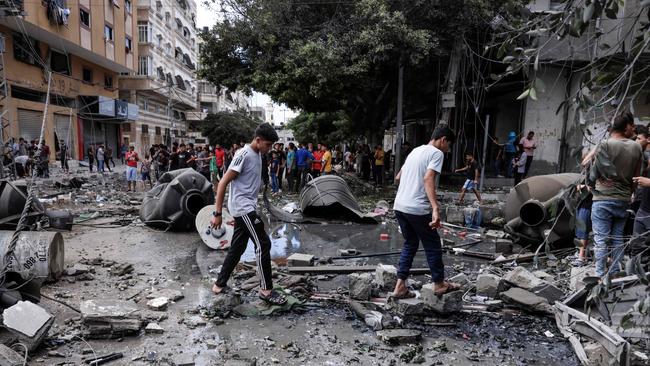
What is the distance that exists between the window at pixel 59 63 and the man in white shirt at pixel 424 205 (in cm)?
2575

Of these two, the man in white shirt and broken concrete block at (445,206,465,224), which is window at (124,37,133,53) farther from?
the man in white shirt

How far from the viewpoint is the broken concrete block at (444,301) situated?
3.99 meters

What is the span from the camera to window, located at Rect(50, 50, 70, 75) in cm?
2320

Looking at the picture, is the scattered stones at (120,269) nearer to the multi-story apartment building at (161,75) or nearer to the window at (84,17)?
the window at (84,17)

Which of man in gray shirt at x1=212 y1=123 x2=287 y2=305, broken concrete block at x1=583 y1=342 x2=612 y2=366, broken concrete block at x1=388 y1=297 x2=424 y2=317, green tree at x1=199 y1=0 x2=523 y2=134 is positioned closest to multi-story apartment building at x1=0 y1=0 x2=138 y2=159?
green tree at x1=199 y1=0 x2=523 y2=134

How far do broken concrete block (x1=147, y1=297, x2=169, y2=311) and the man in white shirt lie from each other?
237 cm

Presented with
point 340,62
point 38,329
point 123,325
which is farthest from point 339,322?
point 340,62

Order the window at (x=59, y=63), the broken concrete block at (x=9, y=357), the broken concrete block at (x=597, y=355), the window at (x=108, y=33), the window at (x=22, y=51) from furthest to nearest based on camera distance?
1. the window at (x=108, y=33)
2. the window at (x=59, y=63)
3. the window at (x=22, y=51)
4. the broken concrete block at (x=597, y=355)
5. the broken concrete block at (x=9, y=357)

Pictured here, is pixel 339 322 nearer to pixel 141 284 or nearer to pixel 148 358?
pixel 148 358

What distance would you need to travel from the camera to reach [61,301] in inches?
164

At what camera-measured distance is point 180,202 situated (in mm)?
8086

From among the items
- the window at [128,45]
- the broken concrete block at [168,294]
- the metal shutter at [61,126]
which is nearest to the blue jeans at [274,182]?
the broken concrete block at [168,294]

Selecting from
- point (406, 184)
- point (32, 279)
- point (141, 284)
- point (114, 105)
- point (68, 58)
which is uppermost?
point (68, 58)

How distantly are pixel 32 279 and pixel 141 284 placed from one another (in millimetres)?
1340
